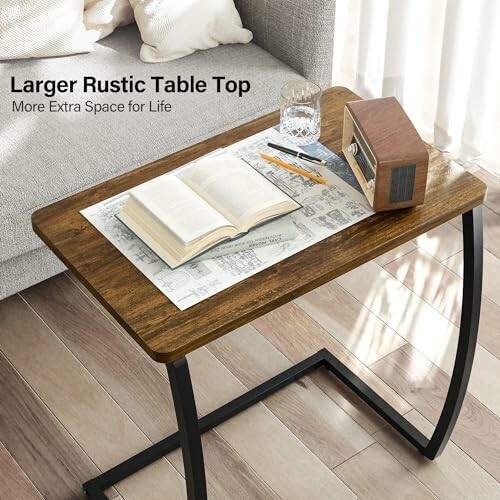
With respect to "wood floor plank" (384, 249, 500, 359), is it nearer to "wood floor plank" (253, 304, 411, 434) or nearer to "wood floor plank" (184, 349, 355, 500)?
"wood floor plank" (253, 304, 411, 434)

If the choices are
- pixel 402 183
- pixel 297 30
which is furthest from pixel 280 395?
pixel 297 30

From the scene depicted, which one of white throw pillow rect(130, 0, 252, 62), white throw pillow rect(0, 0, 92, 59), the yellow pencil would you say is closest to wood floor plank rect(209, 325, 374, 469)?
the yellow pencil

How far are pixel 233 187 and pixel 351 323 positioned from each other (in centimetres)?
78

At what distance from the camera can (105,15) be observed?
2.46 metres

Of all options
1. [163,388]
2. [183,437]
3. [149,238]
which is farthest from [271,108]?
[183,437]

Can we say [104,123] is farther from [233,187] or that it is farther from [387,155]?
[387,155]

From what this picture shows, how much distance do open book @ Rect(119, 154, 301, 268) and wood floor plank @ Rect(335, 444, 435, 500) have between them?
2.11ft

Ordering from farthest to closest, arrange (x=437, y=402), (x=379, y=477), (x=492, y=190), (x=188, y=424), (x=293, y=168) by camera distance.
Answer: (x=492, y=190) → (x=437, y=402) → (x=379, y=477) → (x=293, y=168) → (x=188, y=424)

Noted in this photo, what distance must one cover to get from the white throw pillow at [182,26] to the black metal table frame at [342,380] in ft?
2.86

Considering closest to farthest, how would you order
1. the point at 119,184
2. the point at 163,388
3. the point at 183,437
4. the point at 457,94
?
the point at 183,437 < the point at 119,184 < the point at 163,388 < the point at 457,94

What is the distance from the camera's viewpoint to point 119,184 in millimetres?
1712

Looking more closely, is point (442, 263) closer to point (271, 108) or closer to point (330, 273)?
point (271, 108)

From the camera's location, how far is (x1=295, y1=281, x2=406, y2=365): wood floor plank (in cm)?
222

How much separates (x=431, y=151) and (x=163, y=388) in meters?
0.83
